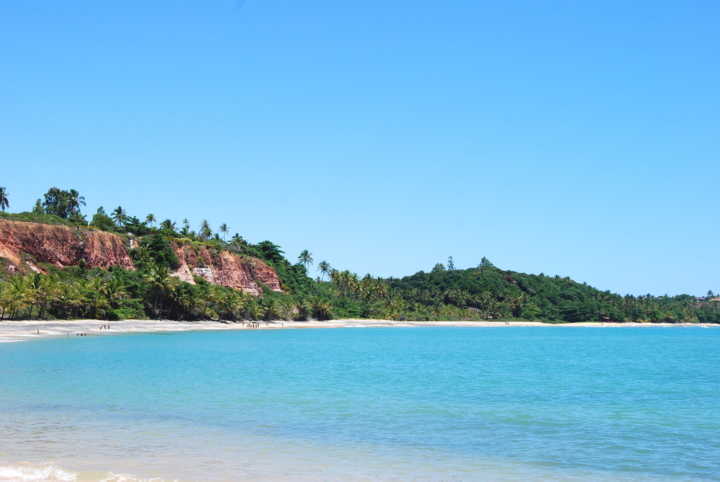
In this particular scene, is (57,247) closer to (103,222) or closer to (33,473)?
(103,222)

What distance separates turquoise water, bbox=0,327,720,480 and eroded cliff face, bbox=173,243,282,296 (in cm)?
7515

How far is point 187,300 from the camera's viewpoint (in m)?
99.8

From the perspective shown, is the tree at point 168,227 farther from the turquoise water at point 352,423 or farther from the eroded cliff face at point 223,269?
the turquoise water at point 352,423

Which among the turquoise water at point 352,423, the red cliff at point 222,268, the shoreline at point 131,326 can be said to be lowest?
the turquoise water at point 352,423

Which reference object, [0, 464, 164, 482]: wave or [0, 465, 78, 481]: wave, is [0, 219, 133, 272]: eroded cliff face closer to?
[0, 465, 78, 481]: wave

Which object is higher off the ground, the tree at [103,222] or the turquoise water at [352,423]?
the tree at [103,222]

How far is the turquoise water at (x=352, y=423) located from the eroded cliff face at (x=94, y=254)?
184 feet

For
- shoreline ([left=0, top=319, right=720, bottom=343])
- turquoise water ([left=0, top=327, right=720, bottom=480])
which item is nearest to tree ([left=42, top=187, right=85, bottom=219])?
shoreline ([left=0, top=319, right=720, bottom=343])

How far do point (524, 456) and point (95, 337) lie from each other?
2539 inches

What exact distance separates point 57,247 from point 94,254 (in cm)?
597

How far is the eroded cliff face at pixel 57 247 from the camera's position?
91188 millimetres

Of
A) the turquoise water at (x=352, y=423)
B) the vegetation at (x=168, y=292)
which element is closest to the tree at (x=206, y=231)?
the vegetation at (x=168, y=292)

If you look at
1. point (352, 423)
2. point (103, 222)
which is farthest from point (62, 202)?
point (352, 423)

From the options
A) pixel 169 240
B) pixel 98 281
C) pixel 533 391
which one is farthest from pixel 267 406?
pixel 169 240
